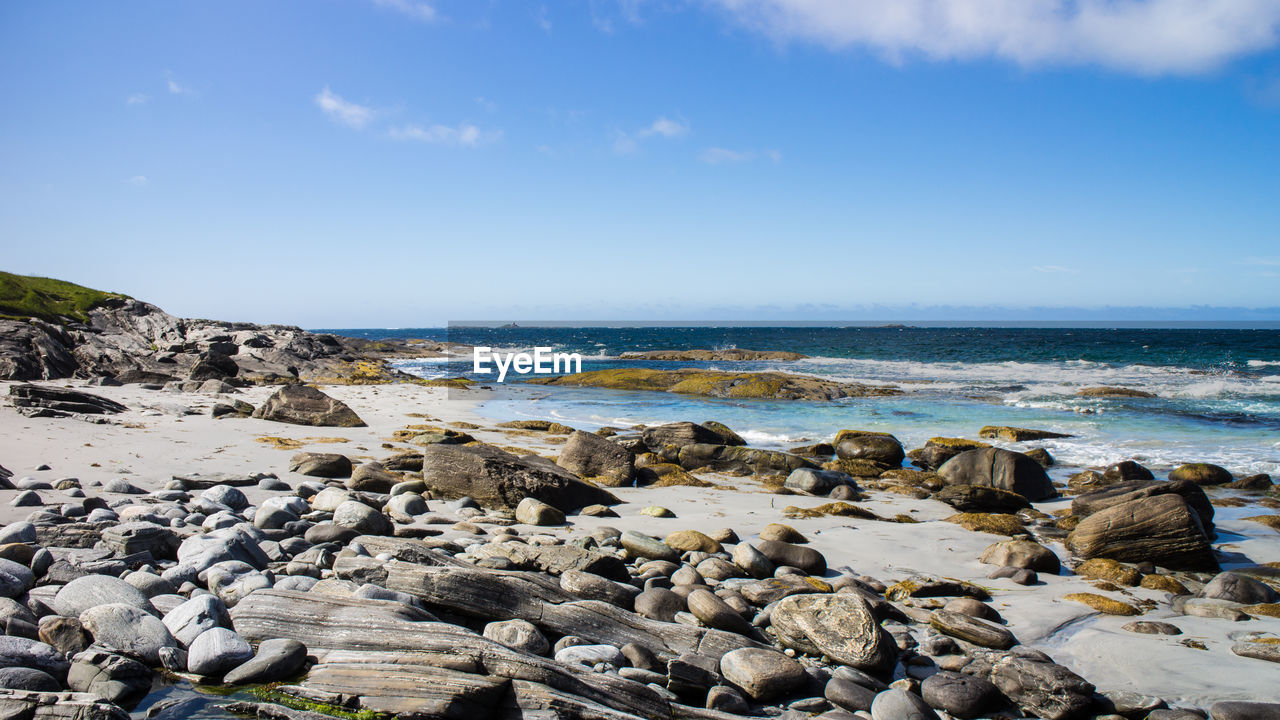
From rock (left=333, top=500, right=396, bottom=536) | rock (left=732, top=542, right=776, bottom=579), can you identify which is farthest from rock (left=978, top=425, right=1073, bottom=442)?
rock (left=333, top=500, right=396, bottom=536)

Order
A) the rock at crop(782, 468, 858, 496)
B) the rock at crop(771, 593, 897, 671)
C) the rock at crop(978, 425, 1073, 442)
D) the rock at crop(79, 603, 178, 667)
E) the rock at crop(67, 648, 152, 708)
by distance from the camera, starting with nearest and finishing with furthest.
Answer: the rock at crop(67, 648, 152, 708)
the rock at crop(79, 603, 178, 667)
the rock at crop(771, 593, 897, 671)
the rock at crop(782, 468, 858, 496)
the rock at crop(978, 425, 1073, 442)

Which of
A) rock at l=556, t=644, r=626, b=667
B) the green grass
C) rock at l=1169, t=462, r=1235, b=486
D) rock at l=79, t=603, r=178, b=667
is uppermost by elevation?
the green grass

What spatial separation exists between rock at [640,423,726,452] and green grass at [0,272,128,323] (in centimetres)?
2581

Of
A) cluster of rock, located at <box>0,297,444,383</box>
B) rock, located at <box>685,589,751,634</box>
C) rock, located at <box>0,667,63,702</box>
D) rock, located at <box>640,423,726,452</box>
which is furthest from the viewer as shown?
cluster of rock, located at <box>0,297,444,383</box>

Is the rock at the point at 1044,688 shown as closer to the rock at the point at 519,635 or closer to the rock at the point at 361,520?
the rock at the point at 519,635

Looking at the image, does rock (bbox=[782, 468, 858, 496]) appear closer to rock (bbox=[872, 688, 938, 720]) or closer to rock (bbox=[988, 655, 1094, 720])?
rock (bbox=[988, 655, 1094, 720])

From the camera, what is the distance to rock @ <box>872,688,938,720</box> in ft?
13.2

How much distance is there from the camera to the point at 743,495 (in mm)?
11039

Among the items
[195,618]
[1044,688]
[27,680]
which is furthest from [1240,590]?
[27,680]

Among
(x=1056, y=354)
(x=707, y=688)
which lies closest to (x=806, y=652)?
(x=707, y=688)

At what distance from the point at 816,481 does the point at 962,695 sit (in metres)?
7.31

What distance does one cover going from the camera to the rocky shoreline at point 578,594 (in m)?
3.60

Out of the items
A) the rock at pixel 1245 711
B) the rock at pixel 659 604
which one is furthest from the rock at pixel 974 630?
the rock at pixel 659 604

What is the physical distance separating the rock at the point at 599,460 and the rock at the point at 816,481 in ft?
9.47
